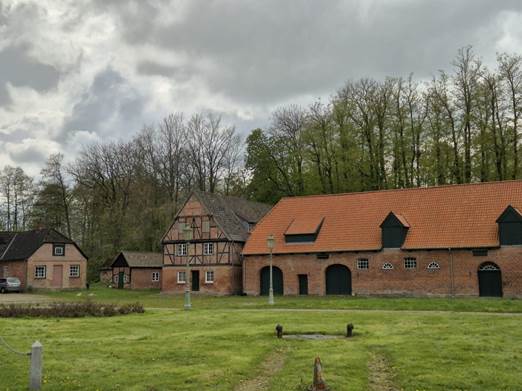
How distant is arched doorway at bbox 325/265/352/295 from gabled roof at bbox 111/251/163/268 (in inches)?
882

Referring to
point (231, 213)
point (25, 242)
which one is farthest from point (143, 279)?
point (231, 213)

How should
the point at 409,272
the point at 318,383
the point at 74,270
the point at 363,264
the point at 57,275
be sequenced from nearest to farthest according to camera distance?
the point at 318,383
the point at 409,272
the point at 363,264
the point at 57,275
the point at 74,270

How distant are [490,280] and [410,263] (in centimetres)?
488

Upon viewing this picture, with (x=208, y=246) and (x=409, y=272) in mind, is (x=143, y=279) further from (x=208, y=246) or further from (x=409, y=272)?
(x=409, y=272)

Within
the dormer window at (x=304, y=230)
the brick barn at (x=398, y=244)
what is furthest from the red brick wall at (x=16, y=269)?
the dormer window at (x=304, y=230)

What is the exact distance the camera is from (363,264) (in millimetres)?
38562

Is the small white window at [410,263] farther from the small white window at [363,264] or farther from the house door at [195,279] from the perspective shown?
the house door at [195,279]

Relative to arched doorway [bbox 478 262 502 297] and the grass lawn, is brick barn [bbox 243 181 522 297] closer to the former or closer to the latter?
arched doorway [bbox 478 262 502 297]

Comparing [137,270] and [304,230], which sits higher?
[304,230]

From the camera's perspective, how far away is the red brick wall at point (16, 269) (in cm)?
5200

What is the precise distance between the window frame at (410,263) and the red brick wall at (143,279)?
27.8 metres

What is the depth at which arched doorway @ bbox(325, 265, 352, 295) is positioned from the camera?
39.1m

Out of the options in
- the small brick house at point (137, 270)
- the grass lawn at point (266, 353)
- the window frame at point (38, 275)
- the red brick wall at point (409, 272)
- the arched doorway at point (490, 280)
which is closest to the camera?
the grass lawn at point (266, 353)

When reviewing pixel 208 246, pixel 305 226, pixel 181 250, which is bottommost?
pixel 181 250
